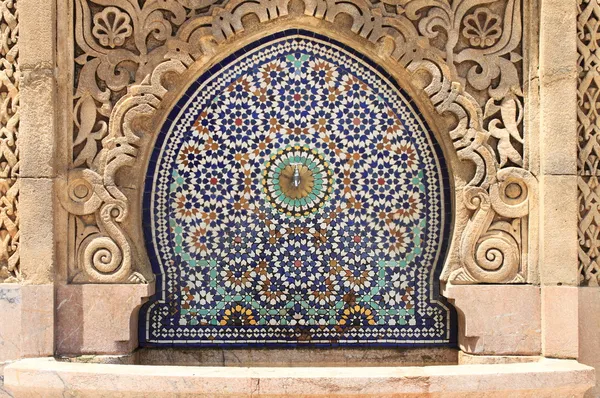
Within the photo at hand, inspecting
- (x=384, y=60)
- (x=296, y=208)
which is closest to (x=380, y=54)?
(x=384, y=60)

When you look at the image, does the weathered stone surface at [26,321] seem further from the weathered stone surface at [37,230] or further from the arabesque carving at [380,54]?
the arabesque carving at [380,54]

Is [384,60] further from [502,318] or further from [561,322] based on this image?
[561,322]

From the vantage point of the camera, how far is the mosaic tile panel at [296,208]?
4.40m

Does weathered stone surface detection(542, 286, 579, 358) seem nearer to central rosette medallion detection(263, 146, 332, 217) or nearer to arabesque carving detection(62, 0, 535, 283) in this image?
arabesque carving detection(62, 0, 535, 283)

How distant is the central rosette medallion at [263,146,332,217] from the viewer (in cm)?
442

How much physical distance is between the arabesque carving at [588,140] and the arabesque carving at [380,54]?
0.34m

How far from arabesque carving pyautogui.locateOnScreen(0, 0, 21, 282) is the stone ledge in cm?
76

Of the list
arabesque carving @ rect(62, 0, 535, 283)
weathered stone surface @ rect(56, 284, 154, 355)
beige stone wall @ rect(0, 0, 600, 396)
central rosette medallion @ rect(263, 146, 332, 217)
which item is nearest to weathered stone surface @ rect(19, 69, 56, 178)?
beige stone wall @ rect(0, 0, 600, 396)

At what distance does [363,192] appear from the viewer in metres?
4.43

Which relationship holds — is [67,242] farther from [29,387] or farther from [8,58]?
[8,58]

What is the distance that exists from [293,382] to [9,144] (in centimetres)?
223

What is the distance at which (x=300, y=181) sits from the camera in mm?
4418

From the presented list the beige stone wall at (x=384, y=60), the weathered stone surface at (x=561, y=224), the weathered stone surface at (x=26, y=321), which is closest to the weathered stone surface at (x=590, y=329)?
the beige stone wall at (x=384, y=60)

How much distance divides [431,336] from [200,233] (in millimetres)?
1624
